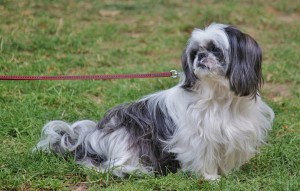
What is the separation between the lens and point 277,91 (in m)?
7.47

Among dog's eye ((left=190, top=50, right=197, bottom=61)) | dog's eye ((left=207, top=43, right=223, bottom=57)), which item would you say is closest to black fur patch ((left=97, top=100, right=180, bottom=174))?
dog's eye ((left=190, top=50, right=197, bottom=61))

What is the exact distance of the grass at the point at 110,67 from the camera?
4855 millimetres

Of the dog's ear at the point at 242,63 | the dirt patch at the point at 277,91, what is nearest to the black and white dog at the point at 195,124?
the dog's ear at the point at 242,63

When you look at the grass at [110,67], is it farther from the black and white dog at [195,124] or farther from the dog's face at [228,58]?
the dog's face at [228,58]

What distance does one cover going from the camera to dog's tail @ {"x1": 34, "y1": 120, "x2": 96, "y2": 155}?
5148mm

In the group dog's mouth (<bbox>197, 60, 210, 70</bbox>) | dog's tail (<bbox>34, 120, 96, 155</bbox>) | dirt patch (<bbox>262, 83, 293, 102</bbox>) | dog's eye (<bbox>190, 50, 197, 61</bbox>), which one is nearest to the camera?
dog's mouth (<bbox>197, 60, 210, 70</bbox>)

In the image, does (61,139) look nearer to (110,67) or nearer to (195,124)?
(195,124)

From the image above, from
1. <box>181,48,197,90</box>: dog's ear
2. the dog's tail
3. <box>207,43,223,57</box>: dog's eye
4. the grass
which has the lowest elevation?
the grass

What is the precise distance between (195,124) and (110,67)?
3.64 meters

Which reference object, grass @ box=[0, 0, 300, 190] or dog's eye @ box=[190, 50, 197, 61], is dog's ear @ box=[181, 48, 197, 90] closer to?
dog's eye @ box=[190, 50, 197, 61]

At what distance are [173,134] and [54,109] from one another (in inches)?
78.7

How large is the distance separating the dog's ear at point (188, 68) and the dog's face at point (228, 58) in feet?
0.15

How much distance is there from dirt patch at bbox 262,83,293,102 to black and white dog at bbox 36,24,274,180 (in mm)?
2282

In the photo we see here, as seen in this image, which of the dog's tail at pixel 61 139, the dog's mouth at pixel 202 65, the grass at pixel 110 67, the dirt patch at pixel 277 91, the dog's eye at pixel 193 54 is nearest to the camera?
the dog's mouth at pixel 202 65
